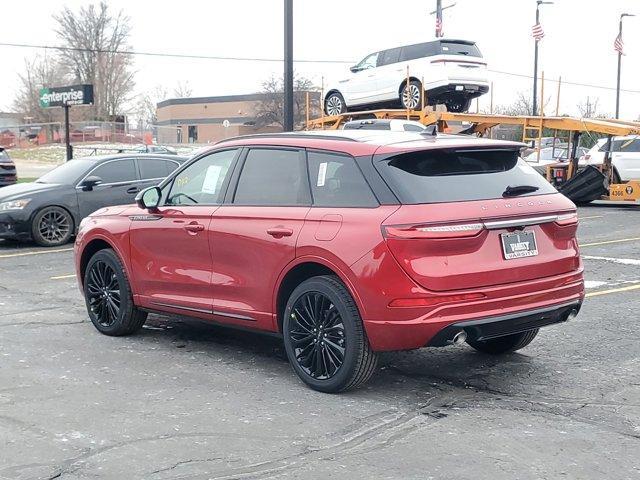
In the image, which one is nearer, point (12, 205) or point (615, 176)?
point (12, 205)

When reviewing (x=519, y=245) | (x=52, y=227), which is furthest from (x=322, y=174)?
(x=52, y=227)

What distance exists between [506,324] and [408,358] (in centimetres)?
138

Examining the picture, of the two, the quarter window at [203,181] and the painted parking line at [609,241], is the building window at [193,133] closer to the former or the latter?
the painted parking line at [609,241]

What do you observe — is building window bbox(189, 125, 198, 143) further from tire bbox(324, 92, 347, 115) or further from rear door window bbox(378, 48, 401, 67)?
rear door window bbox(378, 48, 401, 67)

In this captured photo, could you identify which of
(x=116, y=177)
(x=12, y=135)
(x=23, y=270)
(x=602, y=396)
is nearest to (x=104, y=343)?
(x=602, y=396)

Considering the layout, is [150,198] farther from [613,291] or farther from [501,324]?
[613,291]

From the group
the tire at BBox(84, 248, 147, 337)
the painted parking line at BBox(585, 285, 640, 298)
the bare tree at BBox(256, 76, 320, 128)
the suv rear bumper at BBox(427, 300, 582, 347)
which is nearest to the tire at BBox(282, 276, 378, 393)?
the suv rear bumper at BBox(427, 300, 582, 347)

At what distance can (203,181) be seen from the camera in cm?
660

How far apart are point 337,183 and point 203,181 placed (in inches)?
58.0

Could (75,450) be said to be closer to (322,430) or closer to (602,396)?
(322,430)

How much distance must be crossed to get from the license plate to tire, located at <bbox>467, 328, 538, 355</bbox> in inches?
45.9

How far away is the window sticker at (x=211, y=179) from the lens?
646 centimetres

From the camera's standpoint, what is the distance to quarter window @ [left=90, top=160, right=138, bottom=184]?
14242mm

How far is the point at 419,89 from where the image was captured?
66.3 feet
